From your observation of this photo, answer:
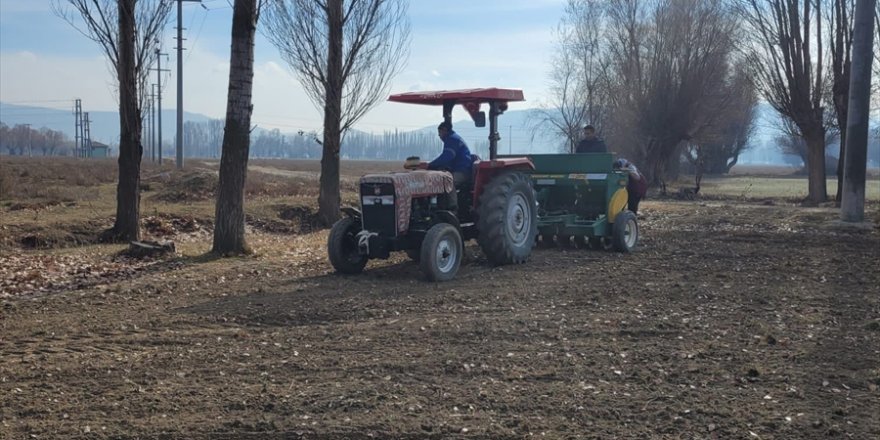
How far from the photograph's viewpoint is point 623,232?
13.3 m

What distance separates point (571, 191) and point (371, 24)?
6.45m

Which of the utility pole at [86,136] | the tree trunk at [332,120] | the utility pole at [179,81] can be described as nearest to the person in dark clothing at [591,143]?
the tree trunk at [332,120]

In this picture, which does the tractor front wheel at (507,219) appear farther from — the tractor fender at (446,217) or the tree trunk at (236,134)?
the tree trunk at (236,134)

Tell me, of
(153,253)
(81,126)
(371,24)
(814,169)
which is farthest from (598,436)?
(81,126)

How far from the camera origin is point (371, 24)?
17.6 metres

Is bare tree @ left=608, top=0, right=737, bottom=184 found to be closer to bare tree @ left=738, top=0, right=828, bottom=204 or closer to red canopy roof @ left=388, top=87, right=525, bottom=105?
bare tree @ left=738, top=0, right=828, bottom=204

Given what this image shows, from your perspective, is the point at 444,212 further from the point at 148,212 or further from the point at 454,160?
the point at 148,212

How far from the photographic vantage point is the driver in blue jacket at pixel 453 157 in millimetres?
11086

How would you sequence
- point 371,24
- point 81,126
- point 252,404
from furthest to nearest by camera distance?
point 81,126 < point 371,24 < point 252,404

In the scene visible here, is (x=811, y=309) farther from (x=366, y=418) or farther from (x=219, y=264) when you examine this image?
(x=219, y=264)

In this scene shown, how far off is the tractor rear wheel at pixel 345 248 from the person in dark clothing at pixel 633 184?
5413mm

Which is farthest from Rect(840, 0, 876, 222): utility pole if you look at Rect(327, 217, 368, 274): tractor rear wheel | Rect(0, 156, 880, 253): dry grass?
Rect(327, 217, 368, 274): tractor rear wheel

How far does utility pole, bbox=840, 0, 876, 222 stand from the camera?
711 inches

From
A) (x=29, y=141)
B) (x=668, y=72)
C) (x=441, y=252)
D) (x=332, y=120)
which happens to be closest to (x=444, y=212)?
(x=441, y=252)
